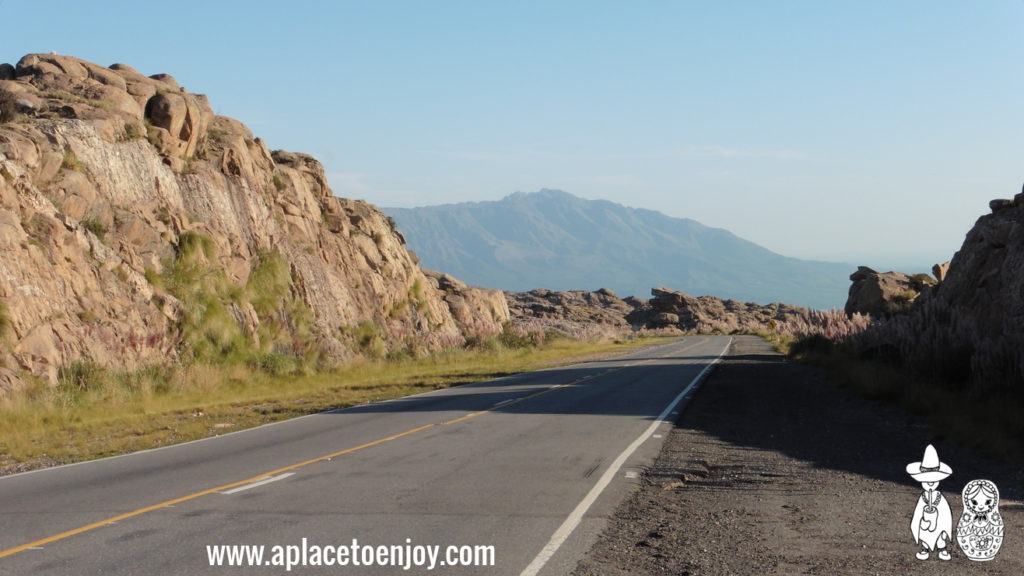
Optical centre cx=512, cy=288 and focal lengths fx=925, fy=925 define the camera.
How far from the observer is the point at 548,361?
46.6 meters

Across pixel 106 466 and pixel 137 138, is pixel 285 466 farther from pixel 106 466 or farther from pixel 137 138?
pixel 137 138

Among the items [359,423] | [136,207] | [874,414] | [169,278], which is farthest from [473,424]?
[136,207]

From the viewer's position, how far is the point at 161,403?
22.1 meters

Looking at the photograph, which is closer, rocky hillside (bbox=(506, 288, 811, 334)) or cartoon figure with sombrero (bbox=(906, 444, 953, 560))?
cartoon figure with sombrero (bbox=(906, 444, 953, 560))

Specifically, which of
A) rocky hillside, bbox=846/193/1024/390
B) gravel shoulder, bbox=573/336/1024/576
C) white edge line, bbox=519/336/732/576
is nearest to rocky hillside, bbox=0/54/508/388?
white edge line, bbox=519/336/732/576

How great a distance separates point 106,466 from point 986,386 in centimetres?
1546

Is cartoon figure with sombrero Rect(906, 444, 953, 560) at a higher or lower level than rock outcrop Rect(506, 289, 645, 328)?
lower

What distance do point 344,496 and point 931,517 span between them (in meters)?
5.96

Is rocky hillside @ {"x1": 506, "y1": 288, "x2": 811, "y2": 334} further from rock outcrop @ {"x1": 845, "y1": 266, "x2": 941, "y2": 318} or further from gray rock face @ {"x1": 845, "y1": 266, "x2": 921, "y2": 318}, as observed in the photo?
gray rock face @ {"x1": 845, "y1": 266, "x2": 921, "y2": 318}

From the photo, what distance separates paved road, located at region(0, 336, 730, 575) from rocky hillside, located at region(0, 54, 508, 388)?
9140 mm

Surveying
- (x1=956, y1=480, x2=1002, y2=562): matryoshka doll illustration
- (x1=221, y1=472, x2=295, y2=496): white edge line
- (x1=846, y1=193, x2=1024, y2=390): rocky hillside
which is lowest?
(x1=956, y1=480, x2=1002, y2=562): matryoshka doll illustration

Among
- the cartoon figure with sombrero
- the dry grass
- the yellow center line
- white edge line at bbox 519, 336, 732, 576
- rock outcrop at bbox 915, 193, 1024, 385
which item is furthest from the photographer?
rock outcrop at bbox 915, 193, 1024, 385

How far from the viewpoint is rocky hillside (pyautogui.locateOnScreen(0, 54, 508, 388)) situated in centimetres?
2381

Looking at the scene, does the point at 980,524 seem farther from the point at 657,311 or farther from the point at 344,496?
the point at 657,311
